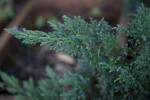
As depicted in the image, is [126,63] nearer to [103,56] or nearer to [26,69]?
[103,56]

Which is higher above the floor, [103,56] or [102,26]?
[102,26]

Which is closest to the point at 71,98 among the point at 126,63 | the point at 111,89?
the point at 111,89

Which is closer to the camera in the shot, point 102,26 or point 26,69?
point 102,26

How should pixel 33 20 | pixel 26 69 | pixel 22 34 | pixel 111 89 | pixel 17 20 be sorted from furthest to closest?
1. pixel 33 20
2. pixel 17 20
3. pixel 26 69
4. pixel 111 89
5. pixel 22 34

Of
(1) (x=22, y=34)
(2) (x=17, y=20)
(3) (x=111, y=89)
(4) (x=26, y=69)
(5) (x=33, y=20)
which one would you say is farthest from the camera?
(5) (x=33, y=20)

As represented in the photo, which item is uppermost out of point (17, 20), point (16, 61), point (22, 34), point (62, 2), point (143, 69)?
point (62, 2)

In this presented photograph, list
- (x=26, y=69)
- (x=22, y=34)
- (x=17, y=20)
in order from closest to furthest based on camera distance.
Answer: (x=22, y=34) < (x=26, y=69) < (x=17, y=20)

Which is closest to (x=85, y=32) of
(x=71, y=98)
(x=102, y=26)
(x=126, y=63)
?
(x=102, y=26)

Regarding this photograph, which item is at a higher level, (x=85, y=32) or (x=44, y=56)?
(x=44, y=56)

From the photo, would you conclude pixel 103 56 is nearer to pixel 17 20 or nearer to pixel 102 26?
pixel 102 26
